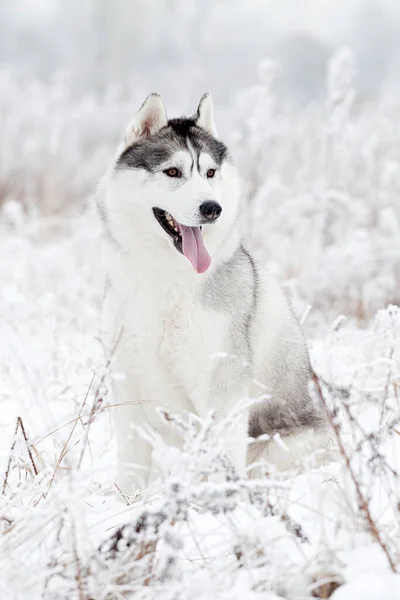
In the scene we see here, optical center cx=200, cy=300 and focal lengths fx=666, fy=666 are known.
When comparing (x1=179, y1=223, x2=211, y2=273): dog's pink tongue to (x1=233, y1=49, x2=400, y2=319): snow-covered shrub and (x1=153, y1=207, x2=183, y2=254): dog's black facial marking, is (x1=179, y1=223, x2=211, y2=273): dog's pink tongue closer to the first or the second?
(x1=153, y1=207, x2=183, y2=254): dog's black facial marking

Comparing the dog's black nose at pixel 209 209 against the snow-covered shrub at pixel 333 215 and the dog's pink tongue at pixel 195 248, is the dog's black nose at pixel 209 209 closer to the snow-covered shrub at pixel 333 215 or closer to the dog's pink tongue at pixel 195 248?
the dog's pink tongue at pixel 195 248

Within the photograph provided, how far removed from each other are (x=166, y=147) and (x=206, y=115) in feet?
1.16

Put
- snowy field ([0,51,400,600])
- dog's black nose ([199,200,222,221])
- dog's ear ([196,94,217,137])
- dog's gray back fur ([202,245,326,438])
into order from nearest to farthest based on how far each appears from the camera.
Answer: snowy field ([0,51,400,600])
dog's black nose ([199,200,222,221])
dog's gray back fur ([202,245,326,438])
dog's ear ([196,94,217,137])

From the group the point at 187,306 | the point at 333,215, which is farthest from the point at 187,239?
the point at 333,215

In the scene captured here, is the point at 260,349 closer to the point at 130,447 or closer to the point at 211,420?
the point at 130,447

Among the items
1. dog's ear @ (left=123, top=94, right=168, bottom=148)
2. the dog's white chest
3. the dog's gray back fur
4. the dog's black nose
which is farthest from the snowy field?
dog's ear @ (left=123, top=94, right=168, bottom=148)

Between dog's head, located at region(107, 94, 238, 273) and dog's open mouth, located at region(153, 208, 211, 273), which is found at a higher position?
dog's head, located at region(107, 94, 238, 273)

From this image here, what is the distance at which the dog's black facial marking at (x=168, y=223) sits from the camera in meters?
2.81

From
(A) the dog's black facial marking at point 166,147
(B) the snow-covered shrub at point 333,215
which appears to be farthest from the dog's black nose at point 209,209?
(B) the snow-covered shrub at point 333,215

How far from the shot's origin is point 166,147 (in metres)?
2.98

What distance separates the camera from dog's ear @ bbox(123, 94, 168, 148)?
3.01 m

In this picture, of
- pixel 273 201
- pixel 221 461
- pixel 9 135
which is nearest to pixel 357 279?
pixel 273 201

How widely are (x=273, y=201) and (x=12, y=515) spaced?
7.25 m

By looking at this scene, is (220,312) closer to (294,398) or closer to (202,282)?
(202,282)
